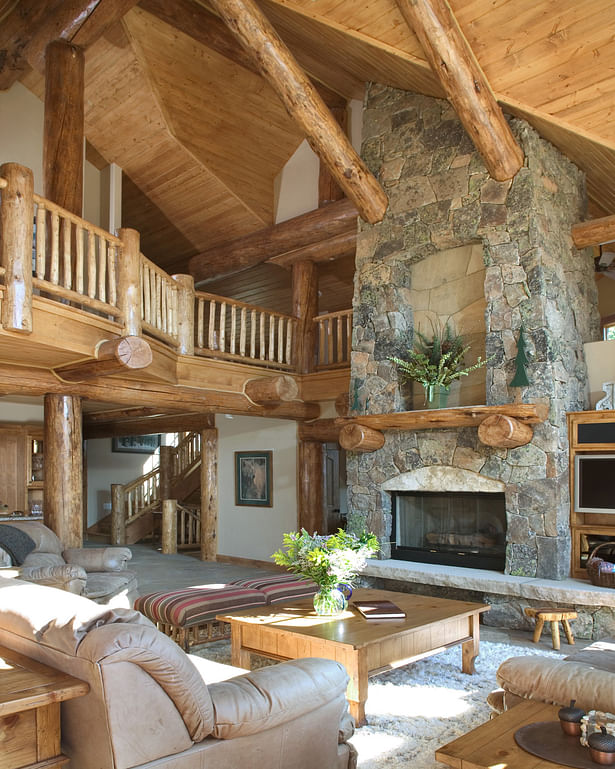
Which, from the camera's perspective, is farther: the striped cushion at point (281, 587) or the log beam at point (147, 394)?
the log beam at point (147, 394)

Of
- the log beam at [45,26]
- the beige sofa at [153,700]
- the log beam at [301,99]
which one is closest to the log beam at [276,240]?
the log beam at [301,99]

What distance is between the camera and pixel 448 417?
6.39m

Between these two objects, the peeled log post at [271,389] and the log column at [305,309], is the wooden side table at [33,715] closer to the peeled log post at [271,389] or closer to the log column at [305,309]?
the peeled log post at [271,389]

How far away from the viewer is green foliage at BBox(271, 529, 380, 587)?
4203 millimetres

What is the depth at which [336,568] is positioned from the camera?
424 centimetres

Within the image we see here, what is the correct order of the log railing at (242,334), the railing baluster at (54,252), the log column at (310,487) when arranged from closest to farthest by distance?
the railing baluster at (54,252) → the log railing at (242,334) → the log column at (310,487)

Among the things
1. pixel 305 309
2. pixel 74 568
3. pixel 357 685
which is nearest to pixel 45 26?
pixel 305 309

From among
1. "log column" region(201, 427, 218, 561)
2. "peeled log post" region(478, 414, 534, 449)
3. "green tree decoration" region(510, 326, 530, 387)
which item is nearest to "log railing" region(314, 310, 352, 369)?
"log column" region(201, 427, 218, 561)

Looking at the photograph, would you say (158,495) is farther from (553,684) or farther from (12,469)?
(553,684)

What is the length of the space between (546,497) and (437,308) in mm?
2342

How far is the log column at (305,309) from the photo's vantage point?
9164 millimetres

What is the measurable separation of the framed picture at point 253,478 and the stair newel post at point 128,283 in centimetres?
446

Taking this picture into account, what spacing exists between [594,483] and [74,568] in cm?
448

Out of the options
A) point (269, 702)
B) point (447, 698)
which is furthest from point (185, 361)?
point (269, 702)
